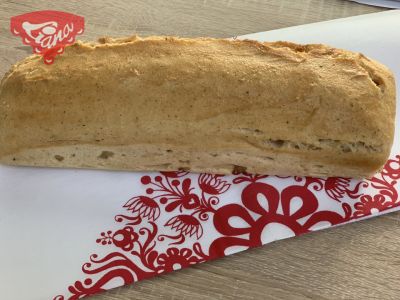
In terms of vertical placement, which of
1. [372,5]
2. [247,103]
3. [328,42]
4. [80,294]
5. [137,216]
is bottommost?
[80,294]

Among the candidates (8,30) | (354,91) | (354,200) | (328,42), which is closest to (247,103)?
(354,91)

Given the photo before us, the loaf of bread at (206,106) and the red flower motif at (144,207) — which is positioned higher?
the loaf of bread at (206,106)

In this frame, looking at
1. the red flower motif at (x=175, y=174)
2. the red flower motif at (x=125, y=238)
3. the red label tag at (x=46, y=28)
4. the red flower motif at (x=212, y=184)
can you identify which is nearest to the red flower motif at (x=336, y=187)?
the red flower motif at (x=212, y=184)

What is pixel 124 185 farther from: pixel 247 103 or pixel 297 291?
pixel 297 291

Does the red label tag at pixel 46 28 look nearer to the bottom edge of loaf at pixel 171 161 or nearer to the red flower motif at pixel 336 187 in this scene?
the bottom edge of loaf at pixel 171 161

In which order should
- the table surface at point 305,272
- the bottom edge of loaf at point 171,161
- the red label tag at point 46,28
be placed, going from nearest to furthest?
the table surface at point 305,272, the bottom edge of loaf at point 171,161, the red label tag at point 46,28

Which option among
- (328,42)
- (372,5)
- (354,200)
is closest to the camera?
(354,200)

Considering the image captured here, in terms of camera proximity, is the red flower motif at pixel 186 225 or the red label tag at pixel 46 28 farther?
the red label tag at pixel 46 28

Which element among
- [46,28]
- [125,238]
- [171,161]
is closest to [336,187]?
[171,161]
